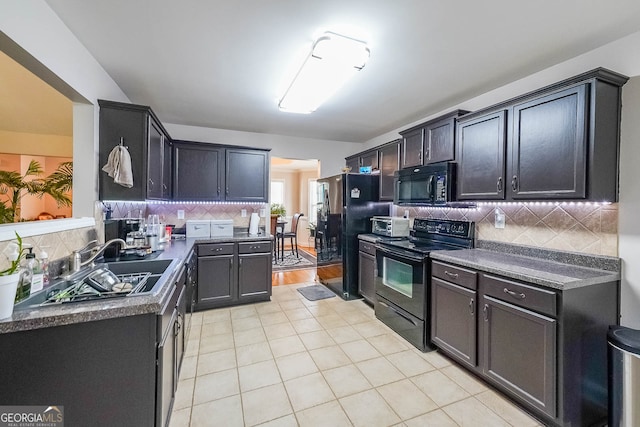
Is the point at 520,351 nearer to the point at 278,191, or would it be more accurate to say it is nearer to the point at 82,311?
the point at 82,311

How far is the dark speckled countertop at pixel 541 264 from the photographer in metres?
1.68

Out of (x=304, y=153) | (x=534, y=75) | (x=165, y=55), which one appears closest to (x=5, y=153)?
(x=165, y=55)

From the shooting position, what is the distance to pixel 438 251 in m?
2.55

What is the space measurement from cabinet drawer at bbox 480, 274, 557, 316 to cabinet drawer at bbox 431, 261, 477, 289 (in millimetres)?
85

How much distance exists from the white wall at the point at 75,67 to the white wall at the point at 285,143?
1.41m

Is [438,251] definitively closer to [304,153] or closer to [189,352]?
[189,352]

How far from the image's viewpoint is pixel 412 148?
3.26 meters

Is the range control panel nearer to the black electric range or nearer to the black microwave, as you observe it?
the black electric range

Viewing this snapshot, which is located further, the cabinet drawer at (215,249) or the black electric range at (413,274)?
the cabinet drawer at (215,249)

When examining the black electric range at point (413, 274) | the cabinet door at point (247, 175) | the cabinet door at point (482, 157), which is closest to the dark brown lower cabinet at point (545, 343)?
the black electric range at point (413, 274)

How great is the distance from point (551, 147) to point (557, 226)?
2.19 feet

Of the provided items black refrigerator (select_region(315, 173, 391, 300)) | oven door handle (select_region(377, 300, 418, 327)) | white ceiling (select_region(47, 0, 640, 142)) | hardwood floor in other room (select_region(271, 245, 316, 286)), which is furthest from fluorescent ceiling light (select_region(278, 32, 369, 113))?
hardwood floor in other room (select_region(271, 245, 316, 286))

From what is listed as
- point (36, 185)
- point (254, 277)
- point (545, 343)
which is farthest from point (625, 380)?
point (36, 185)

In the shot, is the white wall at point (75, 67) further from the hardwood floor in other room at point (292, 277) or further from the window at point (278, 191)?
the window at point (278, 191)
